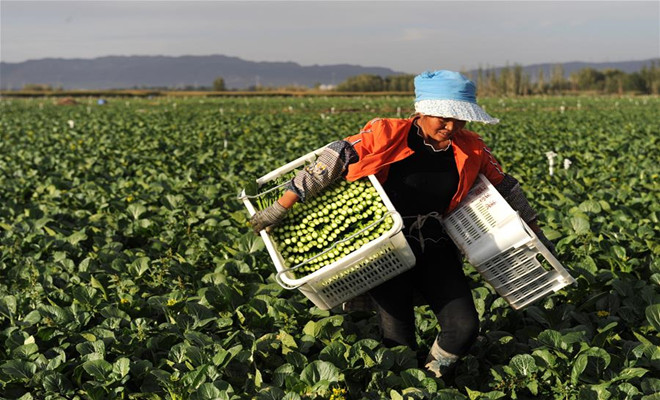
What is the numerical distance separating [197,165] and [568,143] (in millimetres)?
8464

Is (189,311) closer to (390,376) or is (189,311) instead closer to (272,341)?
(272,341)

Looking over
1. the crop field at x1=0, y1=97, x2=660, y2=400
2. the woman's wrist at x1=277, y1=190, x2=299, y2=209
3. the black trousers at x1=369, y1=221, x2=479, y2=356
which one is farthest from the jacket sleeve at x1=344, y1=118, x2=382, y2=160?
the crop field at x1=0, y1=97, x2=660, y2=400

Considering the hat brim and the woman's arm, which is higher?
the hat brim

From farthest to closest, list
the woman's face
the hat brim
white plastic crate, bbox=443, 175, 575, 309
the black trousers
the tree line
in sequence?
1. the tree line
2. the black trousers
3. white plastic crate, bbox=443, 175, 575, 309
4. the woman's face
5. the hat brim

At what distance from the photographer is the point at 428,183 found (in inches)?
134

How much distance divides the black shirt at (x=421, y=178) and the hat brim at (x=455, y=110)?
0.25 metres

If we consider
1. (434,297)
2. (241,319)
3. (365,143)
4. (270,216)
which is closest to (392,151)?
(365,143)

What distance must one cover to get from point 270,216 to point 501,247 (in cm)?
119

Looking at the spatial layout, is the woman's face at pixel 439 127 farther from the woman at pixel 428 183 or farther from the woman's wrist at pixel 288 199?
the woman's wrist at pixel 288 199

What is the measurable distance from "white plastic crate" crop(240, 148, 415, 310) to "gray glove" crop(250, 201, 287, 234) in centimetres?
5

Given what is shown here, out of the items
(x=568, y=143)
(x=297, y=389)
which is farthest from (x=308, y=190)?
(x=568, y=143)

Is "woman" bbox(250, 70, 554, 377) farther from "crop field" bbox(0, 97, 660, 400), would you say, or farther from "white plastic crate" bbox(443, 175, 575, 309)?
"crop field" bbox(0, 97, 660, 400)

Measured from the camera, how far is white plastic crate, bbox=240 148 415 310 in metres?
3.04

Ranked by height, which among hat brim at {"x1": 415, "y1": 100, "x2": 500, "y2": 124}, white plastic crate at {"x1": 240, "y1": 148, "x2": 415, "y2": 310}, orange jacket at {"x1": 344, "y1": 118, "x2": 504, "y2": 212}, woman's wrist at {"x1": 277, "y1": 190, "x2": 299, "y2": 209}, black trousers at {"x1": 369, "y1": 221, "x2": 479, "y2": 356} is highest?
hat brim at {"x1": 415, "y1": 100, "x2": 500, "y2": 124}
